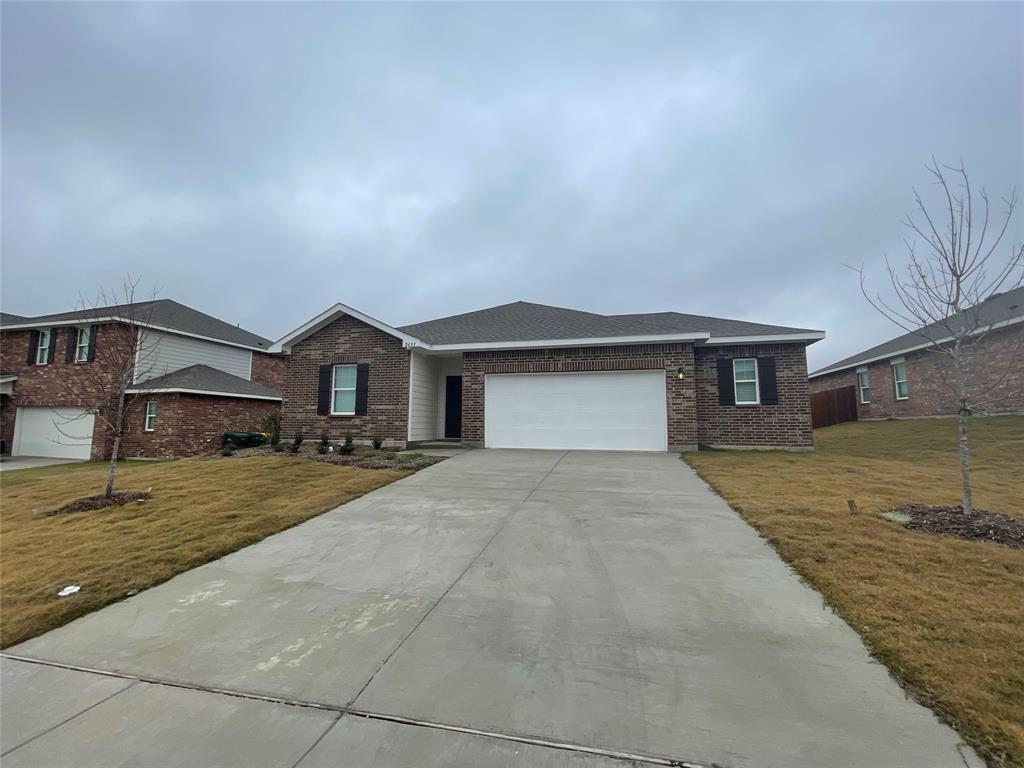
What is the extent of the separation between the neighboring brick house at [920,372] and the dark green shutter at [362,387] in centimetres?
1682

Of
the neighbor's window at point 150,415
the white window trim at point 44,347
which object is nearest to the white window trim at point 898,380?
the neighbor's window at point 150,415

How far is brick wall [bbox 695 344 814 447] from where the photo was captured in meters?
12.8

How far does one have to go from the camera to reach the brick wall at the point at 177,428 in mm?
16078

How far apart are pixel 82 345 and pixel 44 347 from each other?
7.77 ft

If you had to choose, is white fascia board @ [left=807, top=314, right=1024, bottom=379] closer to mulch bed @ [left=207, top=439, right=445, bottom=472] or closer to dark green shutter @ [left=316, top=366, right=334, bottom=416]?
mulch bed @ [left=207, top=439, right=445, bottom=472]

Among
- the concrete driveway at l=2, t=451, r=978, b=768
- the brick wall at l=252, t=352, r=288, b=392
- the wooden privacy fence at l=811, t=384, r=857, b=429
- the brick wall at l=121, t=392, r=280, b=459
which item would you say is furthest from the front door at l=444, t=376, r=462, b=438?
the wooden privacy fence at l=811, t=384, r=857, b=429

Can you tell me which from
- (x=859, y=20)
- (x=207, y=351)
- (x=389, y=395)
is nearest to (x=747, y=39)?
(x=859, y=20)

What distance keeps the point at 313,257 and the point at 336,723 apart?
2822 centimetres

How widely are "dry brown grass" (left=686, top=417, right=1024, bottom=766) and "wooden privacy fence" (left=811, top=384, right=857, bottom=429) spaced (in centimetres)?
1320

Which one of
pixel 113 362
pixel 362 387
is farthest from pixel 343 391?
pixel 113 362

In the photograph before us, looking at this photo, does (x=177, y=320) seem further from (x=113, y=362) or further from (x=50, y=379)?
(x=113, y=362)

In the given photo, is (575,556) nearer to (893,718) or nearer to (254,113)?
(893,718)

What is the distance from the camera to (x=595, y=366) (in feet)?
42.3

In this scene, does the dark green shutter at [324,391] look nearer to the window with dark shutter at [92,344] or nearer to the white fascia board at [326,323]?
the white fascia board at [326,323]
